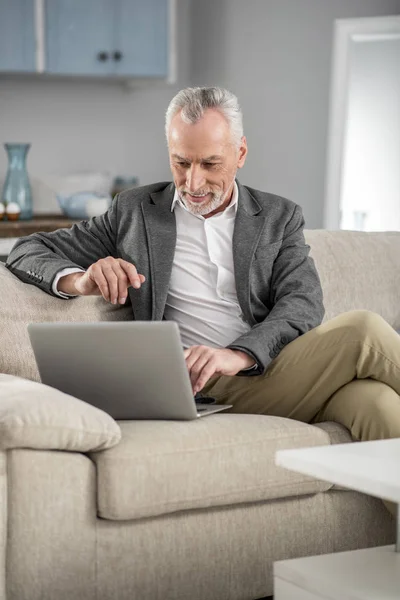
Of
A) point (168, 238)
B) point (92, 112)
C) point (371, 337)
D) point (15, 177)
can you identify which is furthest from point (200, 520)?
point (92, 112)

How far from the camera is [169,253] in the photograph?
2.73 m

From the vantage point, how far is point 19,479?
2.00m

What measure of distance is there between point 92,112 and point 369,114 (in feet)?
4.83

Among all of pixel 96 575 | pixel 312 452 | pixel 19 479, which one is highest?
pixel 312 452

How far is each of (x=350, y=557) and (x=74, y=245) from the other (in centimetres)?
123

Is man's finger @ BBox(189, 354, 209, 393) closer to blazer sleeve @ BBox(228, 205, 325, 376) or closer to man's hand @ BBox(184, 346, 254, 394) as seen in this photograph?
man's hand @ BBox(184, 346, 254, 394)

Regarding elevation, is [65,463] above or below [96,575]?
above

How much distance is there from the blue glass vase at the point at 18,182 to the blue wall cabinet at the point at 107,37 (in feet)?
1.37

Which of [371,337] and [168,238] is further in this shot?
[168,238]

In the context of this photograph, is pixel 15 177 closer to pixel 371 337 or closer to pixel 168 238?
pixel 168 238

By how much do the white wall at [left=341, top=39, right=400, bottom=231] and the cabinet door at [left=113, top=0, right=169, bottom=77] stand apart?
1.06m

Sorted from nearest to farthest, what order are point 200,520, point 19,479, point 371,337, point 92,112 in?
point 19,479 < point 200,520 < point 371,337 < point 92,112

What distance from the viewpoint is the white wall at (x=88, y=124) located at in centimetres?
512

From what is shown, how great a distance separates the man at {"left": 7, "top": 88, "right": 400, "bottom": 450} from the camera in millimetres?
→ 2406
